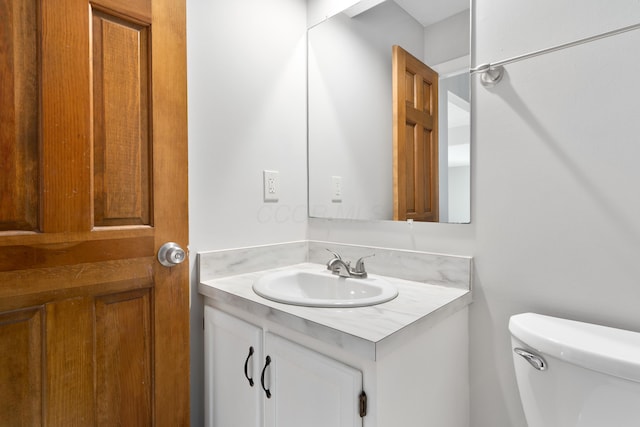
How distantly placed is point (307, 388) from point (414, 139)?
90 cm

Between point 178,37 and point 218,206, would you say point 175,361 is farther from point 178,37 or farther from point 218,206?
point 178,37

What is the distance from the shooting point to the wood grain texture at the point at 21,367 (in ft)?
2.70

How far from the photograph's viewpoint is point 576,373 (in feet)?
2.48

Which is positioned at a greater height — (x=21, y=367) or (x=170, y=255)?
(x=170, y=255)

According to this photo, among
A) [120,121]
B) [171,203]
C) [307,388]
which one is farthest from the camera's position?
[171,203]

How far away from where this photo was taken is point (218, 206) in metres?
1.28

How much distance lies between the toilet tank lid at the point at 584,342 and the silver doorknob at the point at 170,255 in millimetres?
961

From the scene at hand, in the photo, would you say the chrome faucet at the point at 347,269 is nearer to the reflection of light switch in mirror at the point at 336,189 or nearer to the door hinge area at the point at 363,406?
the reflection of light switch in mirror at the point at 336,189

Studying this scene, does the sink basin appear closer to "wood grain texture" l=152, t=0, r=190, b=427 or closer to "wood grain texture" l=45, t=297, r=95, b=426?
"wood grain texture" l=152, t=0, r=190, b=427

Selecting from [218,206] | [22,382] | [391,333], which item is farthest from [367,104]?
[22,382]

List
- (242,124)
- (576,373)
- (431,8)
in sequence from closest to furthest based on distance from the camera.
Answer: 1. (576,373)
2. (431,8)
3. (242,124)

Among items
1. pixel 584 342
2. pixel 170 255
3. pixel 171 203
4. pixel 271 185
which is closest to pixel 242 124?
pixel 271 185

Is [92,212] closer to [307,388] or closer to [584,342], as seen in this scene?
[307,388]

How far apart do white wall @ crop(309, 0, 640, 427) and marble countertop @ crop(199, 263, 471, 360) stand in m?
0.17
